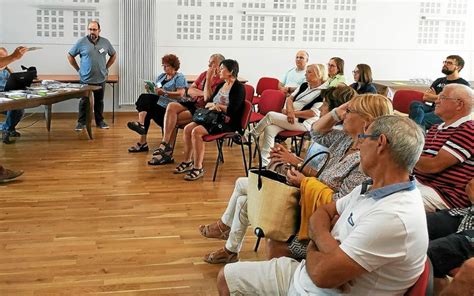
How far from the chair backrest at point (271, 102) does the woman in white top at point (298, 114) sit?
19 centimetres

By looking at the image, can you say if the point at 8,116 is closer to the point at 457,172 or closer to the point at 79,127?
the point at 79,127

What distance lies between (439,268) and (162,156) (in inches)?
162

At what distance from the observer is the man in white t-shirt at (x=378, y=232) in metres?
1.79

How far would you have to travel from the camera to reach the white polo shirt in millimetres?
1778

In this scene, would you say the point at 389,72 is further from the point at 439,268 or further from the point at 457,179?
the point at 439,268

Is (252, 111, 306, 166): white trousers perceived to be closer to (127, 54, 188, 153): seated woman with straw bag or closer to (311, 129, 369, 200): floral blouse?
(127, 54, 188, 153): seated woman with straw bag

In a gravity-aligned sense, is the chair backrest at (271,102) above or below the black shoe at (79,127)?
above

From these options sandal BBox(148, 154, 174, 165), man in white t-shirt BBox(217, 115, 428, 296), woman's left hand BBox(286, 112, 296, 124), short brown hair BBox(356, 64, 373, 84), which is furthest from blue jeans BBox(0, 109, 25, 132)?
man in white t-shirt BBox(217, 115, 428, 296)

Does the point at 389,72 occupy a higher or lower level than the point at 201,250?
higher

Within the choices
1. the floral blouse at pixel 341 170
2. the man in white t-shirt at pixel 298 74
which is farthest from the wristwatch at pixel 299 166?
the man in white t-shirt at pixel 298 74

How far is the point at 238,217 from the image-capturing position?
10.9 feet

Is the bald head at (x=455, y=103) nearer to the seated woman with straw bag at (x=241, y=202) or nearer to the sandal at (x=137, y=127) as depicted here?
the seated woman with straw bag at (x=241, y=202)

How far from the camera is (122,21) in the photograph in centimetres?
866

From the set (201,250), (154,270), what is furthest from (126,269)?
(201,250)
